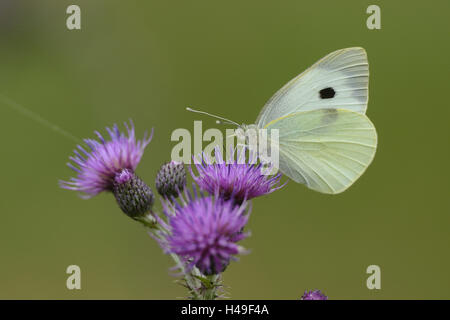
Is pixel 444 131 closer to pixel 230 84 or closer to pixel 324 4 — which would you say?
pixel 324 4

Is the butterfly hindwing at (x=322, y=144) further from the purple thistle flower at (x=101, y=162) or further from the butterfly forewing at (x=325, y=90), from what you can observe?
the purple thistle flower at (x=101, y=162)

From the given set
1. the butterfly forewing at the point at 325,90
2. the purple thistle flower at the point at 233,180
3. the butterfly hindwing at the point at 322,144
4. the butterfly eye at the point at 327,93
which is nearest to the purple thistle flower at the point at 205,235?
the purple thistle flower at the point at 233,180

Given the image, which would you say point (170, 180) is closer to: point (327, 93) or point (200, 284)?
point (200, 284)

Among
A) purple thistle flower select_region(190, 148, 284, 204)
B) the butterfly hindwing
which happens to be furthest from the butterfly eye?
purple thistle flower select_region(190, 148, 284, 204)

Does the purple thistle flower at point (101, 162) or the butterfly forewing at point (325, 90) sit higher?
the butterfly forewing at point (325, 90)

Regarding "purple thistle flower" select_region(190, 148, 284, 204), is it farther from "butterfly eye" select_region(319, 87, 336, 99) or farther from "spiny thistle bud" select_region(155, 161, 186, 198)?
"butterfly eye" select_region(319, 87, 336, 99)

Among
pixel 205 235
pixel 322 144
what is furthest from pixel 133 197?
pixel 322 144

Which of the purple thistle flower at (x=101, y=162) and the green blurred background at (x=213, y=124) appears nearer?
the purple thistle flower at (x=101, y=162)
